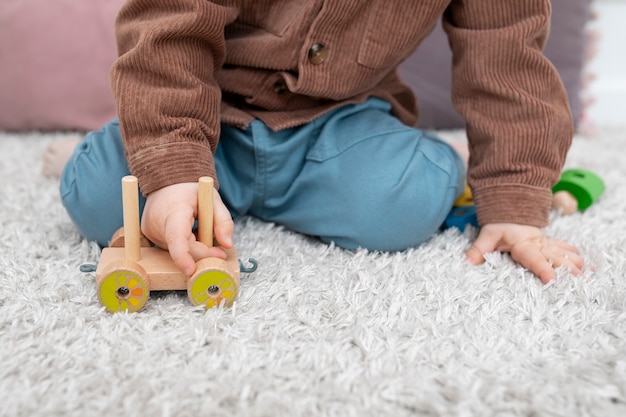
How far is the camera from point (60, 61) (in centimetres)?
127

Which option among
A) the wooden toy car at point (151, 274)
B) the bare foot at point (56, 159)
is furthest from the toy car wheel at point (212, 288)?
the bare foot at point (56, 159)

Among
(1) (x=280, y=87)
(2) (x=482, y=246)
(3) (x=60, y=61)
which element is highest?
(1) (x=280, y=87)

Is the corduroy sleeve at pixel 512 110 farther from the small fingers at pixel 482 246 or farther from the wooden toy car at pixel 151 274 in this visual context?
the wooden toy car at pixel 151 274

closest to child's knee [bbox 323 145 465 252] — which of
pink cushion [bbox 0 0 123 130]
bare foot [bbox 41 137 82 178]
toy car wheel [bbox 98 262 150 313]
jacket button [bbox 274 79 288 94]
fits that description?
jacket button [bbox 274 79 288 94]

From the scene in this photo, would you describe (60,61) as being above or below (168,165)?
below

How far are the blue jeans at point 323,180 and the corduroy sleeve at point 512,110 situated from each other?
58mm

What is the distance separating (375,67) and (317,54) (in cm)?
8

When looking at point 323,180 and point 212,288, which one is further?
point 323,180

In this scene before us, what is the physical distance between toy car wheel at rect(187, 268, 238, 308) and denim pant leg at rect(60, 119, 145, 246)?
0.18 meters

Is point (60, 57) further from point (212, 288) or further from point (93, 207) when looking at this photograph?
point (212, 288)

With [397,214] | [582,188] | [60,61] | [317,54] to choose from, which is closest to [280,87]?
[317,54]

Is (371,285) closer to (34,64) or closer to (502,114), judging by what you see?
(502,114)

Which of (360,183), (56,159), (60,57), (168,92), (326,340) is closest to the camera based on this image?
(326,340)

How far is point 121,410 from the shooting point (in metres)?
0.44
